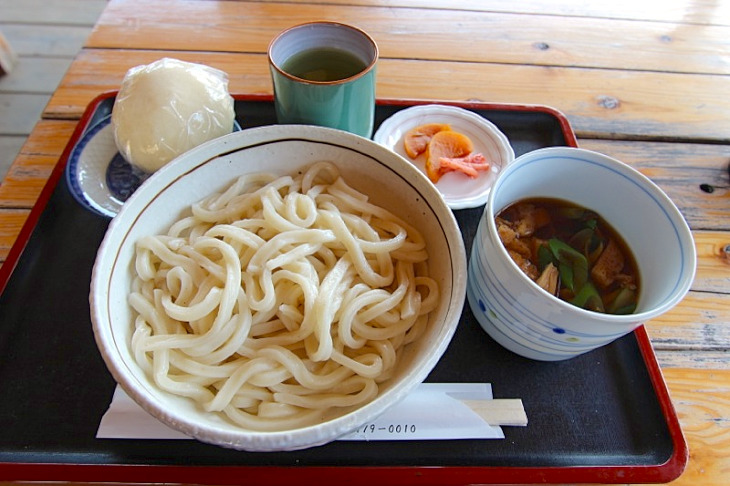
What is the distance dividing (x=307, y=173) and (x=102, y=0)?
375cm

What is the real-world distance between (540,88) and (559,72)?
0.16 meters

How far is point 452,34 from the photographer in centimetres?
207

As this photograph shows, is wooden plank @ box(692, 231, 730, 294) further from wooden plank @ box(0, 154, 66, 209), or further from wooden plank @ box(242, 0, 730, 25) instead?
wooden plank @ box(0, 154, 66, 209)

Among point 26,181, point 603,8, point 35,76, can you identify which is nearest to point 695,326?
point 603,8

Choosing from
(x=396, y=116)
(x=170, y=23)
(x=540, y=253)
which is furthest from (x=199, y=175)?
(x=170, y=23)

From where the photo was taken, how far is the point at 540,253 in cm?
114

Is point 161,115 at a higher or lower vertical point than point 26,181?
higher

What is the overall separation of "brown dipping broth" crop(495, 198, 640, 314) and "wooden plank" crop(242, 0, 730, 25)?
1439mm

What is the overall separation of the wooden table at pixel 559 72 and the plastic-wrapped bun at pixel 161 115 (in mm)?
415

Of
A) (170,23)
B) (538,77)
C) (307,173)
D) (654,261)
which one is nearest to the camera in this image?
(654,261)

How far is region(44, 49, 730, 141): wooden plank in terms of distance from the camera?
1.73 meters

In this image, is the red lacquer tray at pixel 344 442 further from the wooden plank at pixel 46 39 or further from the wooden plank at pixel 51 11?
the wooden plank at pixel 51 11

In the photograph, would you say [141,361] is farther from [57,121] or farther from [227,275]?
[57,121]

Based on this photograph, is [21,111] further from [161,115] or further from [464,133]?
[464,133]
